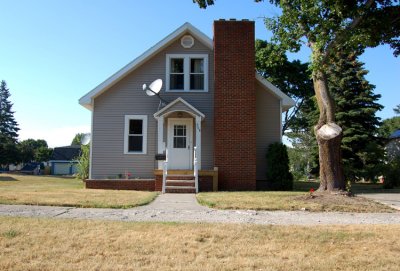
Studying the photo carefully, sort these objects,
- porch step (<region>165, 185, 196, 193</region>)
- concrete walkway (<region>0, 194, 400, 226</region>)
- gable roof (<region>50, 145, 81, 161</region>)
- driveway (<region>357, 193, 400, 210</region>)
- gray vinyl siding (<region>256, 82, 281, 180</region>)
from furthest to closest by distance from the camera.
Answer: gable roof (<region>50, 145, 81, 161</region>) < gray vinyl siding (<region>256, 82, 281, 180</region>) < porch step (<region>165, 185, 196, 193</region>) < driveway (<region>357, 193, 400, 210</region>) < concrete walkway (<region>0, 194, 400, 226</region>)

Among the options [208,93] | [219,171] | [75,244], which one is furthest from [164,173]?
[75,244]

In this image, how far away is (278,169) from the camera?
653 inches

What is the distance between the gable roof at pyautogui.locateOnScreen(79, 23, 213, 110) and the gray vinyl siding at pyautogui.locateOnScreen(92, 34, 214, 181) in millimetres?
288

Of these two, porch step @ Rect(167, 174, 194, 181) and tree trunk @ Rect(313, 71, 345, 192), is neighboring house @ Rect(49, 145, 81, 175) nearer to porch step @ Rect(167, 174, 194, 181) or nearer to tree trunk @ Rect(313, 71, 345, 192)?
porch step @ Rect(167, 174, 194, 181)

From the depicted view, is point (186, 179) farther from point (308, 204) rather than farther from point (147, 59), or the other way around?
point (308, 204)

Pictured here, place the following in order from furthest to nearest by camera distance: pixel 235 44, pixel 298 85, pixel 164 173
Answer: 1. pixel 298 85
2. pixel 235 44
3. pixel 164 173

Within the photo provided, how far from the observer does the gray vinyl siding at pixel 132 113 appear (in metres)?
17.4

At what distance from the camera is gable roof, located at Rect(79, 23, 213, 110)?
17312 millimetres

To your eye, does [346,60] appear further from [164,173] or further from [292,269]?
[292,269]

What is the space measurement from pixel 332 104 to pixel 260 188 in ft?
19.1

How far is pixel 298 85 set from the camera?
36.5 m

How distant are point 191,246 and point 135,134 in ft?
40.3

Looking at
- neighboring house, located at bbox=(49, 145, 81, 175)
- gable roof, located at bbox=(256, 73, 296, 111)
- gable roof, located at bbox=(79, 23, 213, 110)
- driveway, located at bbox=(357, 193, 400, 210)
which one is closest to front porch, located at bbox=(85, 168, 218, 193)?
gable roof, located at bbox=(79, 23, 213, 110)

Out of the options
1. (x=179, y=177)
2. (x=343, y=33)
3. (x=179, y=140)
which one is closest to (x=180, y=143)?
(x=179, y=140)
